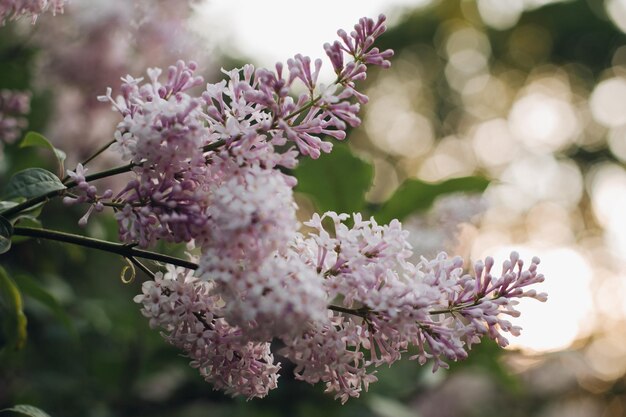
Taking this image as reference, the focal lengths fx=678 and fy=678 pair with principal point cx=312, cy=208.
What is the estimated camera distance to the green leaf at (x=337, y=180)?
5.33ft

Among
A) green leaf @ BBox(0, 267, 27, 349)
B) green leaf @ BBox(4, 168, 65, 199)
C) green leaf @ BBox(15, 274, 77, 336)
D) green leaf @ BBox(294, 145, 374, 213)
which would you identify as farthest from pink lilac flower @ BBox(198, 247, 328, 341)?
green leaf @ BBox(294, 145, 374, 213)

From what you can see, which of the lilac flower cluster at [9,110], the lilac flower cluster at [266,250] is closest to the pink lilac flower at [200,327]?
the lilac flower cluster at [266,250]

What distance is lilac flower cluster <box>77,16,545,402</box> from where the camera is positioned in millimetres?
779

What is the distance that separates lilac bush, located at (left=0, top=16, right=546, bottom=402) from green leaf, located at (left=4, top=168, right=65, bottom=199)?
0.01 meters

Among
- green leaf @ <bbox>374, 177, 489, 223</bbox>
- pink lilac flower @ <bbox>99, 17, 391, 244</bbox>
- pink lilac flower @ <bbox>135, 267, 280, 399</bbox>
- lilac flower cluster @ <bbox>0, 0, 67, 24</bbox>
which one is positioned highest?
lilac flower cluster @ <bbox>0, 0, 67, 24</bbox>

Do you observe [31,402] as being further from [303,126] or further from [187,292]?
[303,126]

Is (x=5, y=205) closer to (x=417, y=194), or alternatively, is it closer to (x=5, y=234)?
(x=5, y=234)

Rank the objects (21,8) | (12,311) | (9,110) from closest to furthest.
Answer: (21,8)
(12,311)
(9,110)

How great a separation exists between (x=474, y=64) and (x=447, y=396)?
385 inches

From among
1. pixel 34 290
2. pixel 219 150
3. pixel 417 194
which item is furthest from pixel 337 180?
pixel 219 150

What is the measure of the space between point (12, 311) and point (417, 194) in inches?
37.9

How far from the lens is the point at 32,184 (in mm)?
931

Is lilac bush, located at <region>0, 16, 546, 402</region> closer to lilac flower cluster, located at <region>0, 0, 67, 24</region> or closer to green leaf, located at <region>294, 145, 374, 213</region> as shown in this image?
lilac flower cluster, located at <region>0, 0, 67, 24</region>

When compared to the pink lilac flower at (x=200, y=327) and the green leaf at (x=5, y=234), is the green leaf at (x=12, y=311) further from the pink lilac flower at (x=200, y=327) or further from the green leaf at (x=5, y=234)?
the pink lilac flower at (x=200, y=327)
